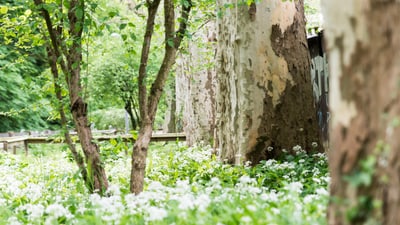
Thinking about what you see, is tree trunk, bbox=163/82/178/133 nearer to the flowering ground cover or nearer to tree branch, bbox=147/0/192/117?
the flowering ground cover

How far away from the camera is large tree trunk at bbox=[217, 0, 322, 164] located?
8.50 meters

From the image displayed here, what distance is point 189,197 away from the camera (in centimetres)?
425

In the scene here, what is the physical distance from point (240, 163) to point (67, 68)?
9.95 ft

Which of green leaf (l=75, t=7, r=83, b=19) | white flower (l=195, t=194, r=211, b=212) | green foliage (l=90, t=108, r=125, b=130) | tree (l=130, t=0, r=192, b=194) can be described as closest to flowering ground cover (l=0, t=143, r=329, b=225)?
white flower (l=195, t=194, r=211, b=212)

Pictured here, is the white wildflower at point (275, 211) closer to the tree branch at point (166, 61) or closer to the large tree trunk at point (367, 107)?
A: the large tree trunk at point (367, 107)

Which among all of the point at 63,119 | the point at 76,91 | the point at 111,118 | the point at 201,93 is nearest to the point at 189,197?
the point at 76,91

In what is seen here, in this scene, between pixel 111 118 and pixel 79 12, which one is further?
pixel 111 118

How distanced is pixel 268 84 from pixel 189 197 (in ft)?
14.9

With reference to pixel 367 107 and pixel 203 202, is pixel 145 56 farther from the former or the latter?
pixel 367 107

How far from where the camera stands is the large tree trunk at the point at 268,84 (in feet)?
27.9

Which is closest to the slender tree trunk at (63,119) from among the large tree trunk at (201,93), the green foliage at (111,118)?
the large tree trunk at (201,93)

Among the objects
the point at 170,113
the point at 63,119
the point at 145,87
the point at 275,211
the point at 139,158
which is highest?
the point at 170,113

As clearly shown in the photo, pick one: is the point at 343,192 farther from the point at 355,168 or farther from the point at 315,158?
the point at 315,158

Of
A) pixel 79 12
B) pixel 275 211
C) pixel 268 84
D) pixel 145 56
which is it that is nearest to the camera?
pixel 275 211
